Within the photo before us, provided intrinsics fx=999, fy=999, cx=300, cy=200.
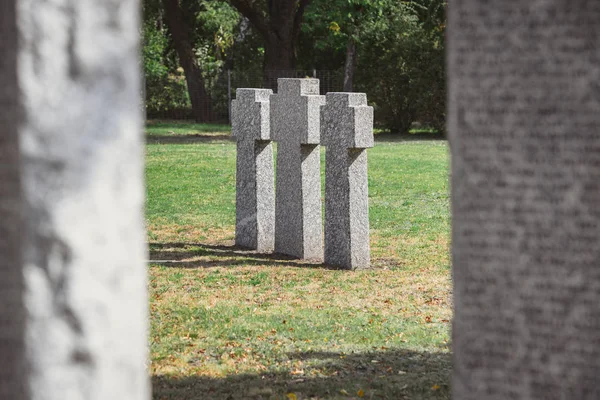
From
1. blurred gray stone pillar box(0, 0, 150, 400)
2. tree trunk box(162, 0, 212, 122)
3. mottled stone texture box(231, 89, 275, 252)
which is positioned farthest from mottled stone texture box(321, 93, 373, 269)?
tree trunk box(162, 0, 212, 122)

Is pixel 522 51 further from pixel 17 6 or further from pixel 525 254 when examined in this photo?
pixel 17 6

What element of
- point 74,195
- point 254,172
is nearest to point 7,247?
point 74,195

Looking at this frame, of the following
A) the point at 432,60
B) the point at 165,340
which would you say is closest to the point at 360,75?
the point at 432,60

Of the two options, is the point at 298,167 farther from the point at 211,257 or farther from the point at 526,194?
the point at 526,194

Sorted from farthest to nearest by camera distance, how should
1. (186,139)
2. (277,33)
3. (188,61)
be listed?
(188,61)
(277,33)
(186,139)

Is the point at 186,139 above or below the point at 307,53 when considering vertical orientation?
below

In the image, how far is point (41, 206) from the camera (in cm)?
223

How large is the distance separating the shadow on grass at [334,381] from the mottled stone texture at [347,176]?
9.84 feet

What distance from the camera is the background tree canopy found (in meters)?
25.8

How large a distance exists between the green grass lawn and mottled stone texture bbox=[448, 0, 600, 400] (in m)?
2.69

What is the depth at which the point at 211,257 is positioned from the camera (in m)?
10.3

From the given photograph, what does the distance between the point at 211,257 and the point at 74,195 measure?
8.09 metres

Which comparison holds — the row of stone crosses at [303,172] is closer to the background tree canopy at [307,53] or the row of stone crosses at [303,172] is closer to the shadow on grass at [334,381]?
the shadow on grass at [334,381]

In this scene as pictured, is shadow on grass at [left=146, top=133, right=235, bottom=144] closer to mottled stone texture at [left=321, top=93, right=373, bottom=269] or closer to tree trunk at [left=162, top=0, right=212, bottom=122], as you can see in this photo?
tree trunk at [left=162, top=0, right=212, bottom=122]
